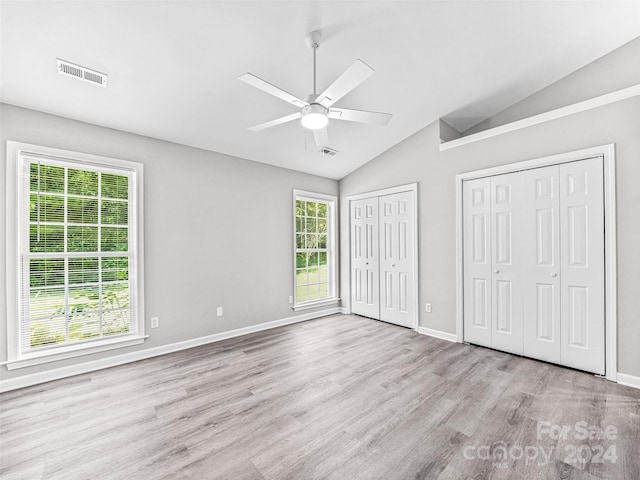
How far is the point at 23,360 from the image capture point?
266 centimetres

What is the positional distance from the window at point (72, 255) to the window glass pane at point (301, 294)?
2.31 metres

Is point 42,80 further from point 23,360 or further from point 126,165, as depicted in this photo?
point 23,360

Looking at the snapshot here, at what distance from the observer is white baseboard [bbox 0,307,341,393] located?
105 inches

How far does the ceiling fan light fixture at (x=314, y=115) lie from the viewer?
83.3 inches

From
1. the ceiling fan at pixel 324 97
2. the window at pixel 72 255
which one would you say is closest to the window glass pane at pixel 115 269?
the window at pixel 72 255

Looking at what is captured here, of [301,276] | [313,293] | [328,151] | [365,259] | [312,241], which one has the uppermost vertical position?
[328,151]

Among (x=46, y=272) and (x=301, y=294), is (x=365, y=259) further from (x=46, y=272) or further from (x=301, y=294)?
(x=46, y=272)

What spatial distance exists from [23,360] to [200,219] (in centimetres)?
212

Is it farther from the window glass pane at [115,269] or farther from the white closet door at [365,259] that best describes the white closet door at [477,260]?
the window glass pane at [115,269]

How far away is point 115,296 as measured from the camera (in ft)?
10.6

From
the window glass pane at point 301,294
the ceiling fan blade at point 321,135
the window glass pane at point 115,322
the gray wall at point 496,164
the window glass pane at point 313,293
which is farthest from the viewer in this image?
the window glass pane at point 313,293

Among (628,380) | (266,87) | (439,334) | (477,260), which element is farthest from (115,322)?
(628,380)

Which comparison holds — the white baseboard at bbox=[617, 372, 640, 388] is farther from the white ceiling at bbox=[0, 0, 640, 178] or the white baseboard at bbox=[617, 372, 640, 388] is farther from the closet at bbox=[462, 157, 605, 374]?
the white ceiling at bbox=[0, 0, 640, 178]

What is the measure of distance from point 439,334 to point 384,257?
139 cm
